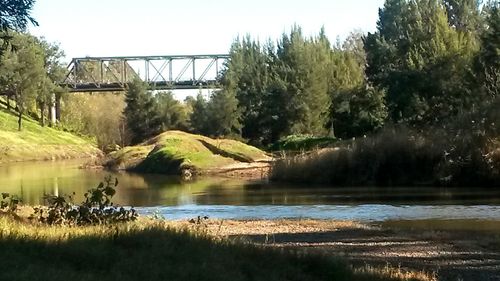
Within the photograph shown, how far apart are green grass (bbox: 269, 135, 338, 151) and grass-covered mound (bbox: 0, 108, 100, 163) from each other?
35.1 m

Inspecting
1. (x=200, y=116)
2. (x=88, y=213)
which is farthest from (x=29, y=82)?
(x=88, y=213)

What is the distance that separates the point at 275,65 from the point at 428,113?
35.6 meters

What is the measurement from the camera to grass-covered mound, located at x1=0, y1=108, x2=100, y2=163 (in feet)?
332

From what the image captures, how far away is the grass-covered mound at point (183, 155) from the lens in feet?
214

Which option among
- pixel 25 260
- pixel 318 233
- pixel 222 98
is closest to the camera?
pixel 25 260

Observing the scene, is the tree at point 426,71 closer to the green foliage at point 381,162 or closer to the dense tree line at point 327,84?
A: the dense tree line at point 327,84

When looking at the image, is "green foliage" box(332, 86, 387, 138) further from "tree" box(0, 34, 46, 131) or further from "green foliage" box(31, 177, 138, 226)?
"tree" box(0, 34, 46, 131)

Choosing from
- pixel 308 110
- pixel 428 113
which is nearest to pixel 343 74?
pixel 308 110

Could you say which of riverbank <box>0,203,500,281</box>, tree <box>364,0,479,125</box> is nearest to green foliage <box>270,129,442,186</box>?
tree <box>364,0,479,125</box>

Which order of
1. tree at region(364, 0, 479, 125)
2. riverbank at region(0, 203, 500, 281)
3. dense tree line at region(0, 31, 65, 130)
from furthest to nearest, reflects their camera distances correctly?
1. dense tree line at region(0, 31, 65, 130)
2. tree at region(364, 0, 479, 125)
3. riverbank at region(0, 203, 500, 281)

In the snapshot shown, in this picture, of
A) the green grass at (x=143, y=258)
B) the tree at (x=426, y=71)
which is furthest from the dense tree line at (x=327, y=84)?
the green grass at (x=143, y=258)

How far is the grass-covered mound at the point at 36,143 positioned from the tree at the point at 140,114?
28.9 ft

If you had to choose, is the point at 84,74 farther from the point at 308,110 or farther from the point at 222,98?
the point at 308,110

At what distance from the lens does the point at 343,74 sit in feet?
283
